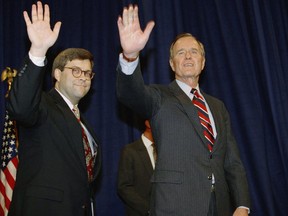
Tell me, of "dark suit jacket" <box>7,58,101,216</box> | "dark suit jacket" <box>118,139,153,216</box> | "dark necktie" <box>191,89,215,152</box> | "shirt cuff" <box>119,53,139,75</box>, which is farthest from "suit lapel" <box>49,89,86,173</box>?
"dark suit jacket" <box>118,139,153,216</box>

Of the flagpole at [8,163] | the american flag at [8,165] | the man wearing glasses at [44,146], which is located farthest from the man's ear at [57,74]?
the american flag at [8,165]

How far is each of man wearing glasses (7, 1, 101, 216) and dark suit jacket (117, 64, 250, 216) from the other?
41 cm

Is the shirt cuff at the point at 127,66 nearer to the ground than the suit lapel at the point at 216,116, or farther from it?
farther from it

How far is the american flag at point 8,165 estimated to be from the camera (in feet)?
10.6

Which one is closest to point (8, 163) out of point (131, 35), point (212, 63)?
point (131, 35)

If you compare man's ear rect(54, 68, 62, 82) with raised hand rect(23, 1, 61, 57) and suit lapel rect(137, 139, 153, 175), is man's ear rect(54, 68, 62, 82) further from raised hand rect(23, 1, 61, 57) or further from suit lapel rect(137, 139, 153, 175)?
suit lapel rect(137, 139, 153, 175)

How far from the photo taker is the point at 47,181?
208cm

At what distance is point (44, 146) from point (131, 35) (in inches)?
31.8

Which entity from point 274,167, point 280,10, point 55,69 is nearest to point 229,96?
point 274,167

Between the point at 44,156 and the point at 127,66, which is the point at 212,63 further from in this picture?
the point at 44,156

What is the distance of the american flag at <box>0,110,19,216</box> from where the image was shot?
3.22 metres

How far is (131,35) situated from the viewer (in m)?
1.86

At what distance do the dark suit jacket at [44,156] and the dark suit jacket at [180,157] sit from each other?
1.39 feet

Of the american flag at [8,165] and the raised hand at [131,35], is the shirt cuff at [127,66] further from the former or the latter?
the american flag at [8,165]
